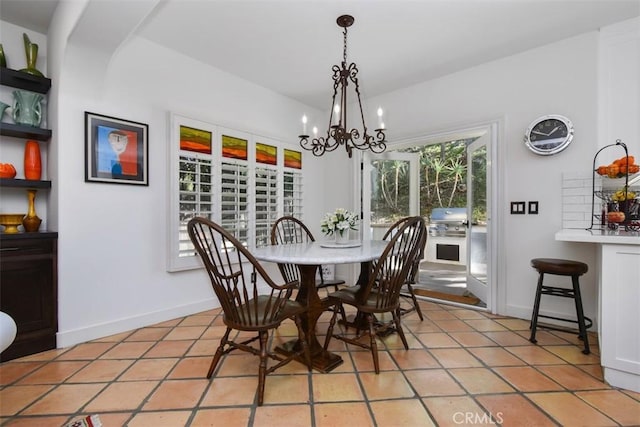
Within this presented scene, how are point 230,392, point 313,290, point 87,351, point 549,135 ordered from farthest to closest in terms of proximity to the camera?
1. point 549,135
2. point 87,351
3. point 313,290
4. point 230,392

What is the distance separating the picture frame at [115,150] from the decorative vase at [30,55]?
18.5 inches

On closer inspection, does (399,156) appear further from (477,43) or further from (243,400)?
(243,400)

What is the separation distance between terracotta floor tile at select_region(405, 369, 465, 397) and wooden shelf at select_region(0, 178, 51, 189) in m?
2.87

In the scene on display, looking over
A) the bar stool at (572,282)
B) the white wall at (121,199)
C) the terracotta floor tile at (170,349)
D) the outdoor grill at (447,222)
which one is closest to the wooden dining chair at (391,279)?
the bar stool at (572,282)

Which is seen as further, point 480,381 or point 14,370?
point 14,370

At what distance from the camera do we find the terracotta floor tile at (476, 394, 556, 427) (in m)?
1.42

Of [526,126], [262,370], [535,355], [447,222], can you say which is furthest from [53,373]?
[447,222]

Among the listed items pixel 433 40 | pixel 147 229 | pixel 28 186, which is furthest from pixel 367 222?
pixel 28 186

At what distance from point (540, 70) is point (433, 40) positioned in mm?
1045

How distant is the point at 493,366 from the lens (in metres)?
1.94

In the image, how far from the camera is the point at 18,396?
5.34 ft

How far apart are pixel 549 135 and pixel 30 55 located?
4.27 m

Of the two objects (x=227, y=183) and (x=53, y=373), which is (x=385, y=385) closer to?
(x=53, y=373)

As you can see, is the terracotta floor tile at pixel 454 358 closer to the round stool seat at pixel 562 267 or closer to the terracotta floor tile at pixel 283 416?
the round stool seat at pixel 562 267
